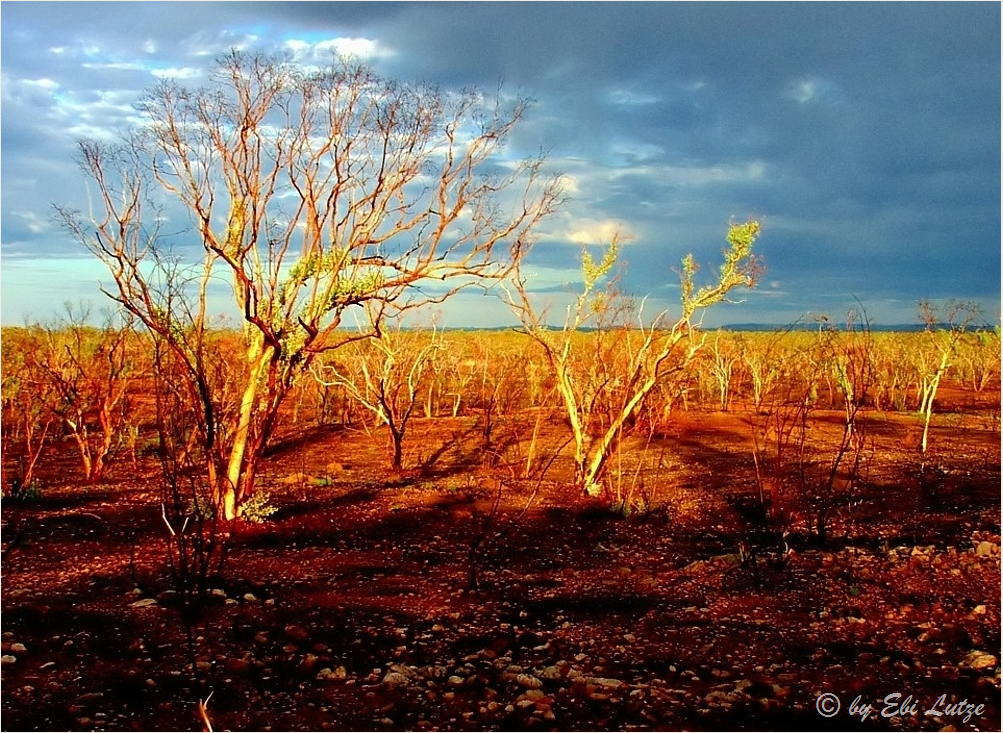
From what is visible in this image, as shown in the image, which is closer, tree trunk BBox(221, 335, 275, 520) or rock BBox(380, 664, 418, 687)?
rock BBox(380, 664, 418, 687)

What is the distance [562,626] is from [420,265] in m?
5.00

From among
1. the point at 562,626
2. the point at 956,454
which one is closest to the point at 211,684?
the point at 562,626

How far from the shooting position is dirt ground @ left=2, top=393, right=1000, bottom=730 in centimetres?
446

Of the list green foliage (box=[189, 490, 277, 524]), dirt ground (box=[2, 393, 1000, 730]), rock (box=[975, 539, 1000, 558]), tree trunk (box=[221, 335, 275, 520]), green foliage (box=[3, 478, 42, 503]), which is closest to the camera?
dirt ground (box=[2, 393, 1000, 730])

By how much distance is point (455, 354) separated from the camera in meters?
27.6

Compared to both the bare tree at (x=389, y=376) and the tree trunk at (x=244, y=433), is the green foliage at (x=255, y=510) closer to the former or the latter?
the tree trunk at (x=244, y=433)

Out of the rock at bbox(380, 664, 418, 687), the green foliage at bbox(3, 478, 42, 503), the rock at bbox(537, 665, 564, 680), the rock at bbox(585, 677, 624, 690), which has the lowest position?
the rock at bbox(380, 664, 418, 687)

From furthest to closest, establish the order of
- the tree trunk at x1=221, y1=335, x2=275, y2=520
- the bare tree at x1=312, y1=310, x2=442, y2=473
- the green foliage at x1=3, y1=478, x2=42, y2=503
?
the bare tree at x1=312, y1=310, x2=442, y2=473 → the green foliage at x1=3, y1=478, x2=42, y2=503 → the tree trunk at x1=221, y1=335, x2=275, y2=520

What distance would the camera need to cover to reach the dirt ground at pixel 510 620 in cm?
446

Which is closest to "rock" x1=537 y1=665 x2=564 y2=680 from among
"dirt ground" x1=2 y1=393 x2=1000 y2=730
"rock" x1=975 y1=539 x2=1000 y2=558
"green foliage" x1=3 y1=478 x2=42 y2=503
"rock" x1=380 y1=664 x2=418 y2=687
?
"dirt ground" x1=2 y1=393 x2=1000 y2=730

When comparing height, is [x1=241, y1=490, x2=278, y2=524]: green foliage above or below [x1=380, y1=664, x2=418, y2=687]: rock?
above

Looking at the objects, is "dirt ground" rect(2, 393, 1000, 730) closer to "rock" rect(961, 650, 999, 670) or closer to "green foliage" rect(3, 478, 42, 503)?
"rock" rect(961, 650, 999, 670)

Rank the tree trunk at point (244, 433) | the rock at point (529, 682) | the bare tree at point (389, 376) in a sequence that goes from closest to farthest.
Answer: the rock at point (529, 682), the tree trunk at point (244, 433), the bare tree at point (389, 376)

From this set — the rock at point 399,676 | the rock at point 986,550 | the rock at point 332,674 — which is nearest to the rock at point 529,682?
the rock at point 399,676
